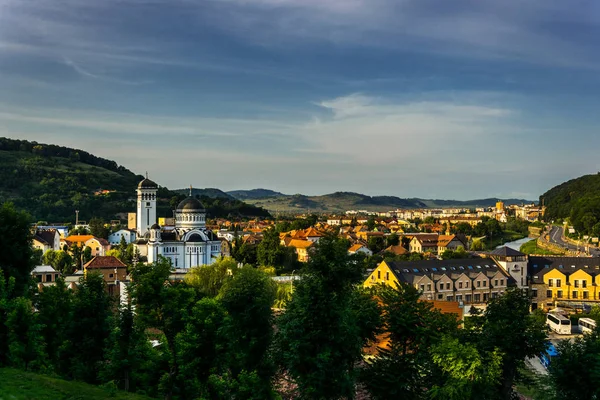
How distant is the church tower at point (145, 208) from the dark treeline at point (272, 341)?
188ft

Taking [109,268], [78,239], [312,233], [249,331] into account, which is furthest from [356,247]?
[249,331]

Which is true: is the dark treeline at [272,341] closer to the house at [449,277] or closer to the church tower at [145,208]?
the house at [449,277]

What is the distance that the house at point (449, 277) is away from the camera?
47.9m

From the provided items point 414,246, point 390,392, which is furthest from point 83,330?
point 414,246

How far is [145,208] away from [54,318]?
59.4 m

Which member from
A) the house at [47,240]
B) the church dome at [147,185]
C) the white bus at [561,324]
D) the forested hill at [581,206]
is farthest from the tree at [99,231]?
the forested hill at [581,206]

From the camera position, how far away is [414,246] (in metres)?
94.8

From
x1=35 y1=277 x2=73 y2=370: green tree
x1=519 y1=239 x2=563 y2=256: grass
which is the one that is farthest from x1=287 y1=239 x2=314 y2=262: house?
x1=35 y1=277 x2=73 y2=370: green tree

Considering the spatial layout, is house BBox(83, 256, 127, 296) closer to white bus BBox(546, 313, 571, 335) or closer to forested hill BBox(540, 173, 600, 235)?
white bus BBox(546, 313, 571, 335)

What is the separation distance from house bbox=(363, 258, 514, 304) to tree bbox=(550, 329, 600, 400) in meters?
25.5

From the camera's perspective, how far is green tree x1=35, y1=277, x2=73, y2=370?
2164 centimetres

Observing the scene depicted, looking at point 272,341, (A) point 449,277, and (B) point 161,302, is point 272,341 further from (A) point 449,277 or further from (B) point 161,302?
(A) point 449,277

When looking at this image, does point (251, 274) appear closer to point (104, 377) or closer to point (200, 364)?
point (200, 364)

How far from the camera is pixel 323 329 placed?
64.6 feet
